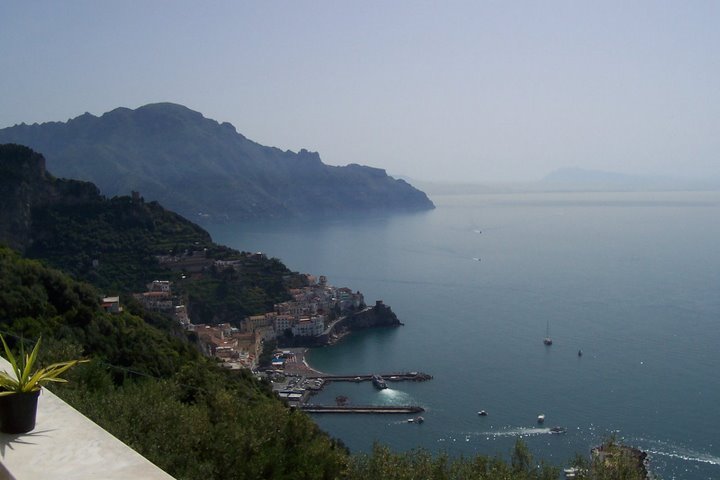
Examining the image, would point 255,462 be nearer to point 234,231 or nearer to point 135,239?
point 135,239

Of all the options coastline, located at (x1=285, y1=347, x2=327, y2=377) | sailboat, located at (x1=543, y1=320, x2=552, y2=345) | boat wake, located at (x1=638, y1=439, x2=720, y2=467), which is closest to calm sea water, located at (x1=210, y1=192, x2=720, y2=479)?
boat wake, located at (x1=638, y1=439, x2=720, y2=467)

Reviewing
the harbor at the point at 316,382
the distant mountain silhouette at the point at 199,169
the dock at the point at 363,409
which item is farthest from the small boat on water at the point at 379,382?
the distant mountain silhouette at the point at 199,169

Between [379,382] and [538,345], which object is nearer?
[379,382]

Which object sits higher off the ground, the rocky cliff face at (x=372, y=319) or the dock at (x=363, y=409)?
the rocky cliff face at (x=372, y=319)

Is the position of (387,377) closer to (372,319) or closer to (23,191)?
(372,319)

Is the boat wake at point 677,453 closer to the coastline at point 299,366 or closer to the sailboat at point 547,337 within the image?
the sailboat at point 547,337

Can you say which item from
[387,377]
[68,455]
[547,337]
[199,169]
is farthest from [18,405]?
[199,169]

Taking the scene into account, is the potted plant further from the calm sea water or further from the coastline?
the coastline
